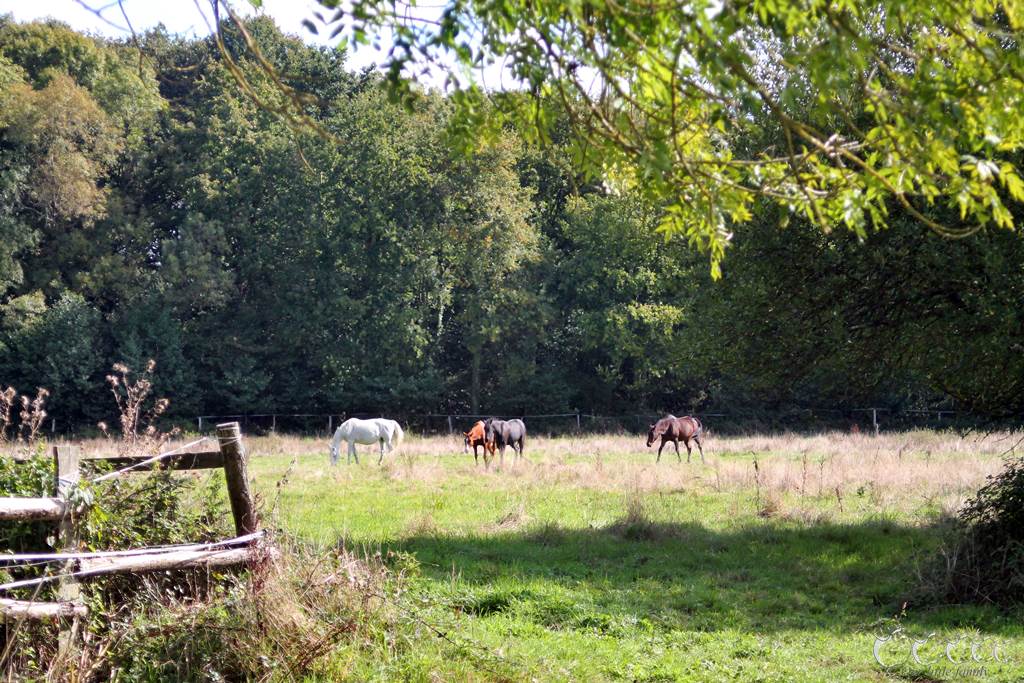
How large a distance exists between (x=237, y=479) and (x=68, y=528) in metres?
1.06

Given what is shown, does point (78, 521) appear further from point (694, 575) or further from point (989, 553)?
point (989, 553)

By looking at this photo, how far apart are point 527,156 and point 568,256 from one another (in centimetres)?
487

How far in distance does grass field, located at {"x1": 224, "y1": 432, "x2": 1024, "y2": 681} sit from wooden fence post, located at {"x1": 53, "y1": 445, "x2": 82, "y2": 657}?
1.49 metres

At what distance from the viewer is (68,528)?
6477mm

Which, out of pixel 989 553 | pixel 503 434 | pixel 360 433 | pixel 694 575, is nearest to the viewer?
pixel 989 553

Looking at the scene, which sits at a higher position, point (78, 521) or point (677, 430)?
point (78, 521)

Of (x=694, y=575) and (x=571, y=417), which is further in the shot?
(x=571, y=417)

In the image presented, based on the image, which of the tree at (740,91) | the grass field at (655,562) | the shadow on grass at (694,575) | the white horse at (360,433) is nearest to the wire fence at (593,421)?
the white horse at (360,433)

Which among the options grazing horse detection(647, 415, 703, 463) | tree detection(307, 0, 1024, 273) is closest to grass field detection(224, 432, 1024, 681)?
grazing horse detection(647, 415, 703, 463)

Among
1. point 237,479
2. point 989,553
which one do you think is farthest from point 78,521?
point 989,553

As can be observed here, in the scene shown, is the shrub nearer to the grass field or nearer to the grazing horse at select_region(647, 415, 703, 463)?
the grass field

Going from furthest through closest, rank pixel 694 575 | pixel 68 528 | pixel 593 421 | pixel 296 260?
pixel 593 421, pixel 296 260, pixel 694 575, pixel 68 528

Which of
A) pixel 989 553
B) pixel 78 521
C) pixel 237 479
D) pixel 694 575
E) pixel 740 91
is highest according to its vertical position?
pixel 740 91

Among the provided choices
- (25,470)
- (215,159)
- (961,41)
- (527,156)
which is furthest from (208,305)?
(961,41)
